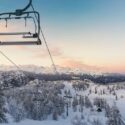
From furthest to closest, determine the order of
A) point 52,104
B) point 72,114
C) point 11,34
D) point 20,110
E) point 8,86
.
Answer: point 8,86 → point 72,114 → point 52,104 → point 20,110 → point 11,34

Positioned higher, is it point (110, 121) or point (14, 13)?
point (14, 13)

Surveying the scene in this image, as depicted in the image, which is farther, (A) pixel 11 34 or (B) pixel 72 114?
(B) pixel 72 114

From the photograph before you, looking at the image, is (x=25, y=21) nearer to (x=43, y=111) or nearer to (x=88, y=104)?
(x=43, y=111)

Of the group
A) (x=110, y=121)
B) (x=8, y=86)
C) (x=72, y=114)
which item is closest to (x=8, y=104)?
(x=72, y=114)

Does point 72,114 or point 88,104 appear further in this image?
point 88,104

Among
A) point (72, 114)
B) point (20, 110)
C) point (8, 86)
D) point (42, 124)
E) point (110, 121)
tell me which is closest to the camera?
point (42, 124)

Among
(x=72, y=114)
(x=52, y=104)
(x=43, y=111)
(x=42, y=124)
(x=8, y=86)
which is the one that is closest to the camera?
(x=42, y=124)

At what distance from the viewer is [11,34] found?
8266mm

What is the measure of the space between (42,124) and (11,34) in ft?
127

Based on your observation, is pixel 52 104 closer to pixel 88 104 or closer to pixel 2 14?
pixel 88 104

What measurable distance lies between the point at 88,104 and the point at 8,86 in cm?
4492

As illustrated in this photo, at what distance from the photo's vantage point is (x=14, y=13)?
27.3ft

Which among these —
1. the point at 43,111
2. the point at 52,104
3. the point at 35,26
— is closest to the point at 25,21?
the point at 35,26

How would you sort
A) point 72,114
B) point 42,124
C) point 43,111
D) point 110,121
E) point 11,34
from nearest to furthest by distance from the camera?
1. point 11,34
2. point 42,124
3. point 110,121
4. point 43,111
5. point 72,114
